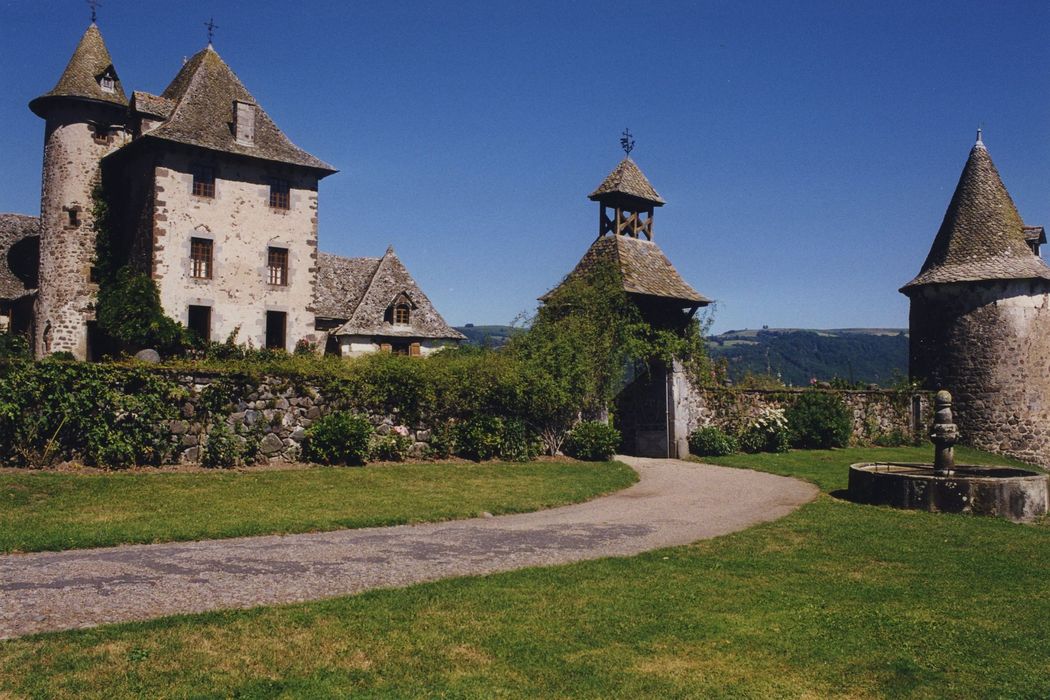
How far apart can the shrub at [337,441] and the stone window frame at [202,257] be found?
14940 millimetres

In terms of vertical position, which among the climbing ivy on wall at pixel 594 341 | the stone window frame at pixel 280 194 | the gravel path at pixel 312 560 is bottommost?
the gravel path at pixel 312 560

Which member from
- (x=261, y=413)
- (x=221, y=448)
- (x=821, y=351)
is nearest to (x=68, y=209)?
(x=261, y=413)

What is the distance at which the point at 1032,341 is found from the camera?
106 feet

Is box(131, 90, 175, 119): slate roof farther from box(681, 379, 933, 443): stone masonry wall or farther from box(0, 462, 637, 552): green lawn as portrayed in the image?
box(681, 379, 933, 443): stone masonry wall

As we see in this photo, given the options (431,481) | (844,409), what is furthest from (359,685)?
(844,409)

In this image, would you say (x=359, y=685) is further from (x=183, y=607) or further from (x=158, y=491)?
(x=158, y=491)

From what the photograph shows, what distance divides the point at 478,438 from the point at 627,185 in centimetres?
1138

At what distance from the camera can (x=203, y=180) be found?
3172 cm

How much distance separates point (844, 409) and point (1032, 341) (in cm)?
863

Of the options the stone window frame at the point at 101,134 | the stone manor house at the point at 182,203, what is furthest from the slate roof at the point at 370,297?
the stone window frame at the point at 101,134

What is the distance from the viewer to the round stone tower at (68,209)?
3278cm

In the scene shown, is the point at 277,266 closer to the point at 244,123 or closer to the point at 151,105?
the point at 244,123

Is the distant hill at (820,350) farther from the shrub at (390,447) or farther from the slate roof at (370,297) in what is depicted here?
the shrub at (390,447)

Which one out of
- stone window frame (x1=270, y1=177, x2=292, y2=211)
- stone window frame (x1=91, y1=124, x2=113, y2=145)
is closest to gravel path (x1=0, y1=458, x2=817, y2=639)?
stone window frame (x1=270, y1=177, x2=292, y2=211)
